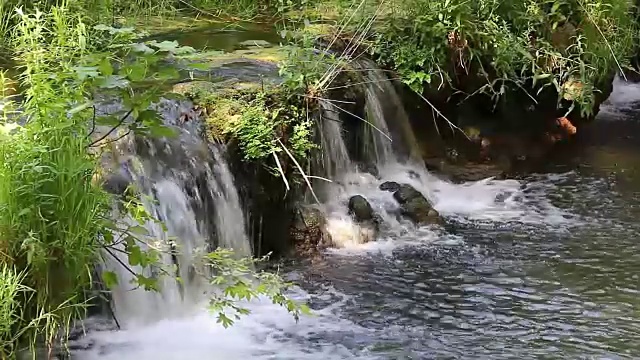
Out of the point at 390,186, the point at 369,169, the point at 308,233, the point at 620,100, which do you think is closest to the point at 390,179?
the point at 369,169

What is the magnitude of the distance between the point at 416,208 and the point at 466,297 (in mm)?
1486

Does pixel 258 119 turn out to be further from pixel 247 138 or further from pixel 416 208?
pixel 416 208

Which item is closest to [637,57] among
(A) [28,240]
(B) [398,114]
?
(B) [398,114]

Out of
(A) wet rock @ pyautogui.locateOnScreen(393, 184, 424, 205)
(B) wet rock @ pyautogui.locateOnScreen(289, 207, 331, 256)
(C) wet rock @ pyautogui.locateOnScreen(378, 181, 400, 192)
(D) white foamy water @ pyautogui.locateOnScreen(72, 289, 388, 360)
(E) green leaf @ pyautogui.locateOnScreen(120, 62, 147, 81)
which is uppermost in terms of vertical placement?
(E) green leaf @ pyautogui.locateOnScreen(120, 62, 147, 81)

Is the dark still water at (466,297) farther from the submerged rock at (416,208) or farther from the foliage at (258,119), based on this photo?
the foliage at (258,119)

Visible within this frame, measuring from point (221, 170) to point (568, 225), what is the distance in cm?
275

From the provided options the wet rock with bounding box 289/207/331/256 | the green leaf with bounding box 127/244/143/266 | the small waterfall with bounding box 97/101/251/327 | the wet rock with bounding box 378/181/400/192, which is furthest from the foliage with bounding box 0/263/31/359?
the wet rock with bounding box 378/181/400/192

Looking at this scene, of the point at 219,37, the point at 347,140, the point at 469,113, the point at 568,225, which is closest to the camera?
the point at 568,225

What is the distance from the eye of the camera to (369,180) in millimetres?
6812

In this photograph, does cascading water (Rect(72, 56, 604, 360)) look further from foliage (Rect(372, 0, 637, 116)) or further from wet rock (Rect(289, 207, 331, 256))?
foliage (Rect(372, 0, 637, 116))

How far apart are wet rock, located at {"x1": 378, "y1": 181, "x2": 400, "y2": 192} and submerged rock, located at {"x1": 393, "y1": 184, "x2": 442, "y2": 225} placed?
3.9 inches

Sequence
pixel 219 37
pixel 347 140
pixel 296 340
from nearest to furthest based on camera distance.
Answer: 1. pixel 296 340
2. pixel 347 140
3. pixel 219 37

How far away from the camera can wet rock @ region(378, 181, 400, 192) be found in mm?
6578

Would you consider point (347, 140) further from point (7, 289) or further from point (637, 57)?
point (637, 57)
